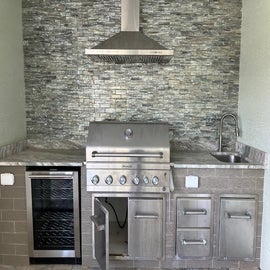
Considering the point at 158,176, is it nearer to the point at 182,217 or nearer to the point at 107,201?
the point at 182,217

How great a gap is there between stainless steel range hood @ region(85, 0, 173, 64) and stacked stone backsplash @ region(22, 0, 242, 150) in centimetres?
27

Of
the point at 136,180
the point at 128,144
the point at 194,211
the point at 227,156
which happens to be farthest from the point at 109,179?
the point at 227,156

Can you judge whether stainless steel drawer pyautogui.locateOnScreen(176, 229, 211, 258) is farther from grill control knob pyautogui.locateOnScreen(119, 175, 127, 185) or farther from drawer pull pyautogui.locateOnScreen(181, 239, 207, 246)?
grill control knob pyautogui.locateOnScreen(119, 175, 127, 185)

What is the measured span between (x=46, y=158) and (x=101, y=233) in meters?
0.81

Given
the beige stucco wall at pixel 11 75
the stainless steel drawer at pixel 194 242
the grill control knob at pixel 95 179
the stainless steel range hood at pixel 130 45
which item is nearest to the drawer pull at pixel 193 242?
the stainless steel drawer at pixel 194 242

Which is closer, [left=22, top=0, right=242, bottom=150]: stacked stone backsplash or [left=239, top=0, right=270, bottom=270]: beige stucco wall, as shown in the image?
[left=239, top=0, right=270, bottom=270]: beige stucco wall

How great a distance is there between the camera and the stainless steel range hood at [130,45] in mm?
2391

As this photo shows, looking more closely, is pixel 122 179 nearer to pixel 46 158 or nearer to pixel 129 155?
pixel 129 155

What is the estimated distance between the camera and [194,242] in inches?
97.2

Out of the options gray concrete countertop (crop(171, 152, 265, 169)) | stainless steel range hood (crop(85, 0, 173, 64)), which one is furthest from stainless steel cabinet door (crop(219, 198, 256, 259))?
stainless steel range hood (crop(85, 0, 173, 64))

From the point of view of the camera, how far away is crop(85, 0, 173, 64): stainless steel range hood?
7.84ft

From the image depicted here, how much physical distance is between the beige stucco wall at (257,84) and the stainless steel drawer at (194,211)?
447 millimetres

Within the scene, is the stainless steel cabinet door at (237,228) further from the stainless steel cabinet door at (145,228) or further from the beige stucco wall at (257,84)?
the stainless steel cabinet door at (145,228)

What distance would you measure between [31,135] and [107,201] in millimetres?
1037
